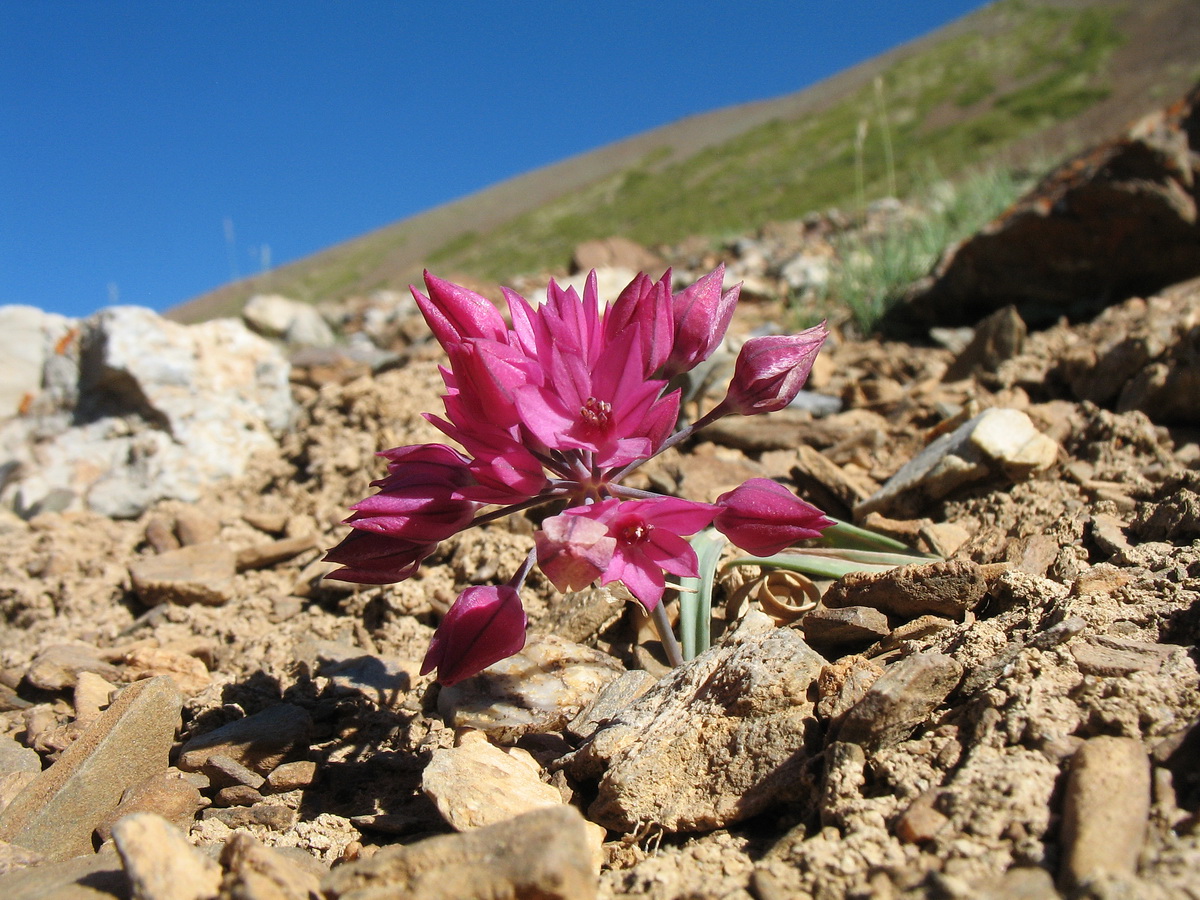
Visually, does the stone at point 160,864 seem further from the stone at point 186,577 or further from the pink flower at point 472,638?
the stone at point 186,577

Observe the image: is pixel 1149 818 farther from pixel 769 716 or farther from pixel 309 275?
pixel 309 275

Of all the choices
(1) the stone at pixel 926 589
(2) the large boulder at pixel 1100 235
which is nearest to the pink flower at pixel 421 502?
(1) the stone at pixel 926 589

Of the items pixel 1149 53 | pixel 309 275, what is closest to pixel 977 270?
pixel 1149 53

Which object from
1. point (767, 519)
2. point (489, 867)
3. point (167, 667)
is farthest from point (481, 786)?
point (167, 667)

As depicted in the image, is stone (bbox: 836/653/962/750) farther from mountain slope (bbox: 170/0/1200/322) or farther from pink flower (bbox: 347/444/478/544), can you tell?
mountain slope (bbox: 170/0/1200/322)

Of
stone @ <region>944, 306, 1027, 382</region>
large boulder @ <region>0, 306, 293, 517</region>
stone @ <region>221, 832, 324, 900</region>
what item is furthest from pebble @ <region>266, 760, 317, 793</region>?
stone @ <region>944, 306, 1027, 382</region>
